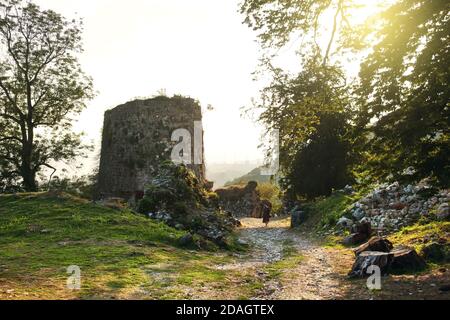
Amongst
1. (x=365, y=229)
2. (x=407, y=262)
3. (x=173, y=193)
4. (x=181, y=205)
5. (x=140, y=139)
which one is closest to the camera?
(x=407, y=262)

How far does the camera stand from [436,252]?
8.81 meters

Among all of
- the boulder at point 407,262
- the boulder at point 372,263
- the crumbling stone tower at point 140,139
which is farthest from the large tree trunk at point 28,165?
the boulder at point 407,262

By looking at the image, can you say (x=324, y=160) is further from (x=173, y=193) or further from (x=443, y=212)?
(x=443, y=212)

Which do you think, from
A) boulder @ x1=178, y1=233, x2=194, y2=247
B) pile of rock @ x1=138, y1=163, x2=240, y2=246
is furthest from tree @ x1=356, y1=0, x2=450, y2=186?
pile of rock @ x1=138, y1=163, x2=240, y2=246

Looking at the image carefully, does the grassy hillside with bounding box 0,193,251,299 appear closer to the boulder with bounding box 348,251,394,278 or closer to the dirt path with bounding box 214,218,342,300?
the dirt path with bounding box 214,218,342,300

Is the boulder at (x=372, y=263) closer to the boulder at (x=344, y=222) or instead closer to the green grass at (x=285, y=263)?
the green grass at (x=285, y=263)

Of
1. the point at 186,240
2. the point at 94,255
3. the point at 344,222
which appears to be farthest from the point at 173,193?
the point at 94,255

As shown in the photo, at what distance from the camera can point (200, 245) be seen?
13.0 metres

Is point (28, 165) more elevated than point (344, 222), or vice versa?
point (28, 165)

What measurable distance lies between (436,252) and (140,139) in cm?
2098

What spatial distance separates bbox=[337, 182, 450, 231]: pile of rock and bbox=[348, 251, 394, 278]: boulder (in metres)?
4.17

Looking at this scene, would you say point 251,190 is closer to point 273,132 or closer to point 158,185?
point 273,132
